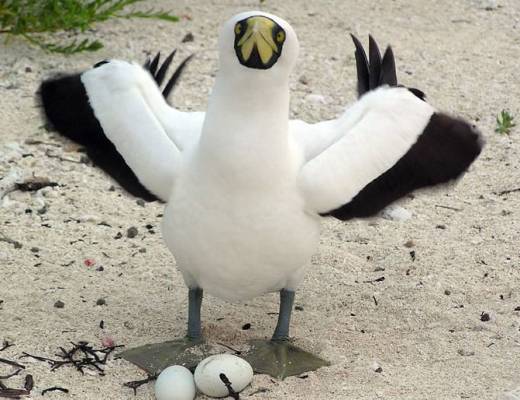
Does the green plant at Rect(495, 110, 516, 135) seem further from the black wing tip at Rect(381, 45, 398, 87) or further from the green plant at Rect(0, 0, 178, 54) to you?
the black wing tip at Rect(381, 45, 398, 87)

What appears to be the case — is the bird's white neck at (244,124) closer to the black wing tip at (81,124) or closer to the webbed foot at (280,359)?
the black wing tip at (81,124)

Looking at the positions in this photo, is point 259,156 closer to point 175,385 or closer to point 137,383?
point 175,385

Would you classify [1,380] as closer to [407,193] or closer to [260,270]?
[260,270]

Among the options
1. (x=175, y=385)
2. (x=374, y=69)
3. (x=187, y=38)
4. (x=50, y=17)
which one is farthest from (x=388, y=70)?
(x=187, y=38)

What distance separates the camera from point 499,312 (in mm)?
4234

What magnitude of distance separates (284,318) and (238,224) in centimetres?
60

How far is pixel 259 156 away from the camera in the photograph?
3393mm

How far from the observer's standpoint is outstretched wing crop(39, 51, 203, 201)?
12.0ft

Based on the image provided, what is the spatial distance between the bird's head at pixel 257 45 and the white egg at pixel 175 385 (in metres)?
1.00

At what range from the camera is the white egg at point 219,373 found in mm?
3531

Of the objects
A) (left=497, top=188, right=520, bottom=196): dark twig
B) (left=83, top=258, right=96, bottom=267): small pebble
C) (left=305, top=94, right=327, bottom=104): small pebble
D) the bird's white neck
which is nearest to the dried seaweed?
(left=83, top=258, right=96, bottom=267): small pebble

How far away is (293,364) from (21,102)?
279cm

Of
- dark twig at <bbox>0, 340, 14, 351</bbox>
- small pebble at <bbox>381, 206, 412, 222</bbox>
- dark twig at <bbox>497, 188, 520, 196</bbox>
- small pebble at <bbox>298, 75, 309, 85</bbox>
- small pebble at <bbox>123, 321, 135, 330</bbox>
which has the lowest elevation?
dark twig at <bbox>0, 340, 14, 351</bbox>

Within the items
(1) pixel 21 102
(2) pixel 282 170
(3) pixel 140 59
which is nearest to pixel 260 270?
(2) pixel 282 170
